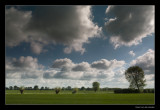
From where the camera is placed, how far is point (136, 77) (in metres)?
64.2

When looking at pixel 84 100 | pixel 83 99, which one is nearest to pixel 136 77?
pixel 83 99

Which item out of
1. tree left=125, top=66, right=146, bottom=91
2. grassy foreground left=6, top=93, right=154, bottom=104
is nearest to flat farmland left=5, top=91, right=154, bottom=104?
grassy foreground left=6, top=93, right=154, bottom=104

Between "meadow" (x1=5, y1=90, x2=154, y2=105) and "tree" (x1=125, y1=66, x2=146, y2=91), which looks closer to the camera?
"meadow" (x1=5, y1=90, x2=154, y2=105)

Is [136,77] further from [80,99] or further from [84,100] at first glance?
[84,100]

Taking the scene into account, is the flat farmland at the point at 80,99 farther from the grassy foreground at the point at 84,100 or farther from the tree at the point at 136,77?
the tree at the point at 136,77

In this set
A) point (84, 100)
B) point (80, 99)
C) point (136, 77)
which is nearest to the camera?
point (84, 100)


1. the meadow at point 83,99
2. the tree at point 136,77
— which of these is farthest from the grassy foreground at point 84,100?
the tree at point 136,77

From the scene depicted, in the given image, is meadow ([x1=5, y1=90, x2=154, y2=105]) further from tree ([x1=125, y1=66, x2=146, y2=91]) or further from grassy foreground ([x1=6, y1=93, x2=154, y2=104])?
tree ([x1=125, y1=66, x2=146, y2=91])

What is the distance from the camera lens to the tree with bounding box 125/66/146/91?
62.8 metres
